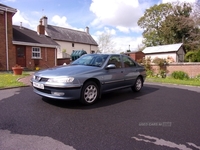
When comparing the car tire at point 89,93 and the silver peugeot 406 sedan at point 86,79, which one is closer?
the silver peugeot 406 sedan at point 86,79

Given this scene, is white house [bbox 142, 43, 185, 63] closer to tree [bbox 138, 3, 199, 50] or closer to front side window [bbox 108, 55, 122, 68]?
tree [bbox 138, 3, 199, 50]

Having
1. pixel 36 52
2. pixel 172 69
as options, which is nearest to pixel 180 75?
pixel 172 69

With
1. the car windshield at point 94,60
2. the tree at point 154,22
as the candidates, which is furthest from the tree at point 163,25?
the car windshield at point 94,60

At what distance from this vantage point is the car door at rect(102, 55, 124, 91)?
17.3 ft

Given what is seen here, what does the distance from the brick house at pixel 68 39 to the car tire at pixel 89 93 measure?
25.3m

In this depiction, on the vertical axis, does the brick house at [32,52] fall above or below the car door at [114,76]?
above

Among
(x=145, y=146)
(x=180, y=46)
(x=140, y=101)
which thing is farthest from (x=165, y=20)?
(x=145, y=146)

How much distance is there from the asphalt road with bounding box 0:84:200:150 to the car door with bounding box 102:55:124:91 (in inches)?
24.8

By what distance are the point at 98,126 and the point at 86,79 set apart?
154cm

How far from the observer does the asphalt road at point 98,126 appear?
2688 mm

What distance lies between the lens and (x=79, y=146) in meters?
2.61

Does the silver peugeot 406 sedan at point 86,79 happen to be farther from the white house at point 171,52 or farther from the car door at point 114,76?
the white house at point 171,52

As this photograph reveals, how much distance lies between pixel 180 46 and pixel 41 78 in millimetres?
34031

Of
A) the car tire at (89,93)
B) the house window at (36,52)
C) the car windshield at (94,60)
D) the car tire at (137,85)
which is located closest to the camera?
the car tire at (89,93)
